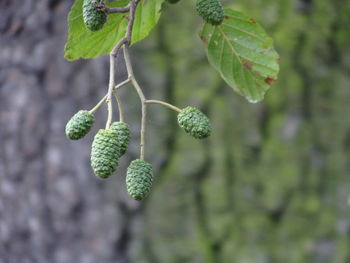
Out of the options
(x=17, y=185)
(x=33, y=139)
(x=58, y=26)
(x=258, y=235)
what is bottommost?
(x=258, y=235)

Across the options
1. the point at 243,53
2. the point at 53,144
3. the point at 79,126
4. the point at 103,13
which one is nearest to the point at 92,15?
the point at 103,13

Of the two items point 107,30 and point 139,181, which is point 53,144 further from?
point 139,181

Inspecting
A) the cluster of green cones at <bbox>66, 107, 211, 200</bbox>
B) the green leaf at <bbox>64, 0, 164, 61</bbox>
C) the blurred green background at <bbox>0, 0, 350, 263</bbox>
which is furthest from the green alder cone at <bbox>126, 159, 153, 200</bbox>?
the blurred green background at <bbox>0, 0, 350, 263</bbox>

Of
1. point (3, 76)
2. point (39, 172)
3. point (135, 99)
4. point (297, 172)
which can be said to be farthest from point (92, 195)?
point (297, 172)

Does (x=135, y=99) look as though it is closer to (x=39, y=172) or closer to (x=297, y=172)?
(x=39, y=172)

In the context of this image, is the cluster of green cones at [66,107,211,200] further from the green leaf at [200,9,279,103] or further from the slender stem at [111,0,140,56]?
the green leaf at [200,9,279,103]
